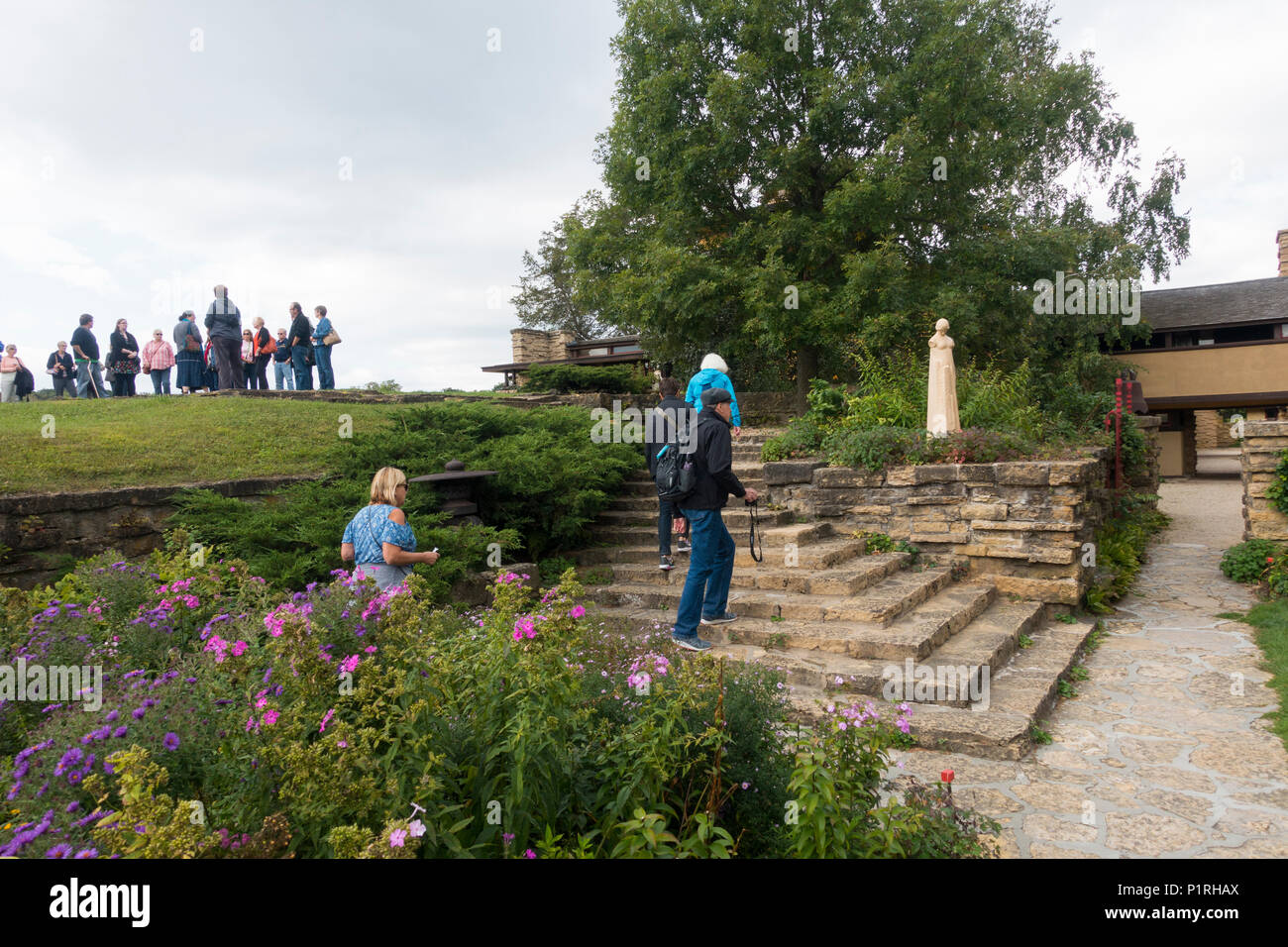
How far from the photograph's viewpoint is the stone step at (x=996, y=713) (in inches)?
172

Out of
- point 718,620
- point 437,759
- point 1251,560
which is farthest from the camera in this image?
point 1251,560

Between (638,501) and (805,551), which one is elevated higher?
(638,501)

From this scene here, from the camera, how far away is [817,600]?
6.45 metres

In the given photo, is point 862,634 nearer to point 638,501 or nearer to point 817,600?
point 817,600

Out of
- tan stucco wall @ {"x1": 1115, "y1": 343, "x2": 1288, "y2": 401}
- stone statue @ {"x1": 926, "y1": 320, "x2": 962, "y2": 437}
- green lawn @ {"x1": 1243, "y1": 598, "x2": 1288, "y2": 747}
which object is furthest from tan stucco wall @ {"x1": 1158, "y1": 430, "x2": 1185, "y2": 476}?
stone statue @ {"x1": 926, "y1": 320, "x2": 962, "y2": 437}

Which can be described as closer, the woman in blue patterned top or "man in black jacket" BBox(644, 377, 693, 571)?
the woman in blue patterned top

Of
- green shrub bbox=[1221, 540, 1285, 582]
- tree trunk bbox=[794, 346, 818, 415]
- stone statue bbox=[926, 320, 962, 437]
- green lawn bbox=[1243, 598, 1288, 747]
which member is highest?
tree trunk bbox=[794, 346, 818, 415]

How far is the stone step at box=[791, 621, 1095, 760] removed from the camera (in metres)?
4.38

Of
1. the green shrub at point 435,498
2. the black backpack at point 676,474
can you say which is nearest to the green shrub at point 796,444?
the green shrub at point 435,498

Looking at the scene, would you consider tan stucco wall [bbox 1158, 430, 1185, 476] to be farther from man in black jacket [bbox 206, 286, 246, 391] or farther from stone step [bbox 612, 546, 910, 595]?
man in black jacket [bbox 206, 286, 246, 391]

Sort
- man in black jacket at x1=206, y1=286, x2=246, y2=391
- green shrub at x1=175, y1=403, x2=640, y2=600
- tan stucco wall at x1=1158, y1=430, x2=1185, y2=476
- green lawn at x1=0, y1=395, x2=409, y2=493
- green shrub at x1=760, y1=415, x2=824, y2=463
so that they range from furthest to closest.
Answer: tan stucco wall at x1=1158, y1=430, x2=1185, y2=476, man in black jacket at x1=206, y1=286, x2=246, y2=391, green shrub at x1=760, y1=415, x2=824, y2=463, green lawn at x1=0, y1=395, x2=409, y2=493, green shrub at x1=175, y1=403, x2=640, y2=600

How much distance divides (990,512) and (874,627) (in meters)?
2.55

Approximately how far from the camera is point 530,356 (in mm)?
26484

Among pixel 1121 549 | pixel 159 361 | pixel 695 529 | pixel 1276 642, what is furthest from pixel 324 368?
pixel 1276 642
